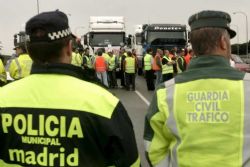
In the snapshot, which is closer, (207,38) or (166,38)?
(207,38)

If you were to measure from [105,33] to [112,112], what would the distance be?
30.2 metres

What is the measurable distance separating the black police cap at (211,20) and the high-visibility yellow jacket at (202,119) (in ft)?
0.59

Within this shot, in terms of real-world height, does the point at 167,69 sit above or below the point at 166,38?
below

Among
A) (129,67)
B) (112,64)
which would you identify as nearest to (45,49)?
(129,67)

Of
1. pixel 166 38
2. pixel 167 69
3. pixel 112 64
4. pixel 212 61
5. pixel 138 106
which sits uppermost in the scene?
pixel 212 61

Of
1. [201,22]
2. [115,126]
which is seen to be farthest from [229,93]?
[115,126]

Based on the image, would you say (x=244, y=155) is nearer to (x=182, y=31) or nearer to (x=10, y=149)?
(x=10, y=149)

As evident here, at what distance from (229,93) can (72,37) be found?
35.1 inches

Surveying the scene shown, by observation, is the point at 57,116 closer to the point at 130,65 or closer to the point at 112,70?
the point at 130,65

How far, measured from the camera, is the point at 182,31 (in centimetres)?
3075

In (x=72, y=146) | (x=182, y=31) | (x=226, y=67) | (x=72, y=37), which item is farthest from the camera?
(x=182, y=31)

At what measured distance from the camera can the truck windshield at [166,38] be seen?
1206 inches

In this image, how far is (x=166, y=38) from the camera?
101 ft

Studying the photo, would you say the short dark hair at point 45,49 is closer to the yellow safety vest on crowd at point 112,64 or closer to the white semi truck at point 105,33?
the yellow safety vest on crowd at point 112,64
